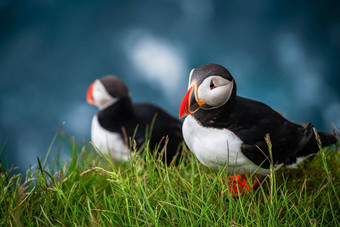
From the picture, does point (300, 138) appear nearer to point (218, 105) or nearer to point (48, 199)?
point (218, 105)

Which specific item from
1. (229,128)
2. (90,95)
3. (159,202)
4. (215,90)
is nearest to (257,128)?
(229,128)

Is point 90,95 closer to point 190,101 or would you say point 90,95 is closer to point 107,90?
point 107,90

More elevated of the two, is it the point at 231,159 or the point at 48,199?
the point at 231,159

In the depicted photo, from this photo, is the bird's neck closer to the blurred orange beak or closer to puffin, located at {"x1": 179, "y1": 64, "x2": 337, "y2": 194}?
puffin, located at {"x1": 179, "y1": 64, "x2": 337, "y2": 194}

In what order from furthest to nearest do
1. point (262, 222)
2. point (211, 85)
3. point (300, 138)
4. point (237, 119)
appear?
point (300, 138), point (237, 119), point (211, 85), point (262, 222)

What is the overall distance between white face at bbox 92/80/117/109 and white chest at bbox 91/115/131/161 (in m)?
0.21

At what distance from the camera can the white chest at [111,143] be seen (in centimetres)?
310

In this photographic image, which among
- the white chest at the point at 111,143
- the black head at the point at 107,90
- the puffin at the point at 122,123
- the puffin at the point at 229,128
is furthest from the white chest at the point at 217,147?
the black head at the point at 107,90

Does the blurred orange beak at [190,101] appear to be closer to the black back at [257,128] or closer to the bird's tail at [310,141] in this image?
the black back at [257,128]

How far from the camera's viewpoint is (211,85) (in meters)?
1.80

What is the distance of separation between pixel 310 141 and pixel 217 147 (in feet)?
2.08

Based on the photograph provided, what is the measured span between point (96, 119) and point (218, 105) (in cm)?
176

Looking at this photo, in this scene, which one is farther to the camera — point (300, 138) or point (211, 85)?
point (300, 138)

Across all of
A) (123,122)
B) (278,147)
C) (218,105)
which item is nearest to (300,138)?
(278,147)
